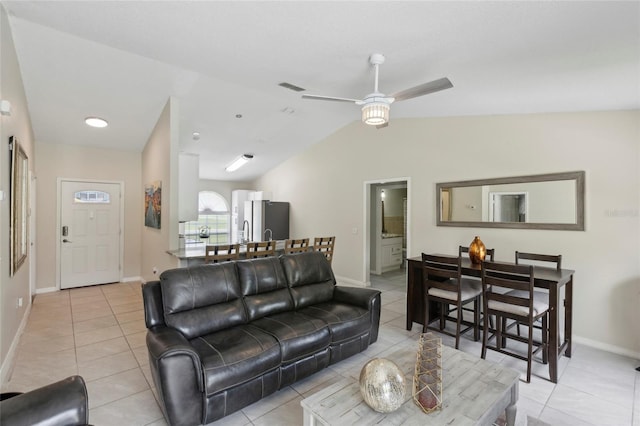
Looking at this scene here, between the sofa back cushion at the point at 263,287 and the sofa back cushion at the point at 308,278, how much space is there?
0.09 metres

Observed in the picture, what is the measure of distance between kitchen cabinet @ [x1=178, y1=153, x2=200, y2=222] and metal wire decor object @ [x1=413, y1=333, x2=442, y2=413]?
3.95 metres

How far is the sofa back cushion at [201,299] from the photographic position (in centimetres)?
241

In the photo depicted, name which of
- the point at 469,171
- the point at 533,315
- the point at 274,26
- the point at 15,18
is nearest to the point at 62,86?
the point at 15,18

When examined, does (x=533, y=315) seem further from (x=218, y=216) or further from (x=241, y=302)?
(x=218, y=216)

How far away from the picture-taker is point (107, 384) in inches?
102

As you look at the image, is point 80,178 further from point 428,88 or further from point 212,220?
point 428,88

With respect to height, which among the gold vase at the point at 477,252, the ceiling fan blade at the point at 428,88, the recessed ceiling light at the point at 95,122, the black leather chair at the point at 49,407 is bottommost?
the black leather chair at the point at 49,407

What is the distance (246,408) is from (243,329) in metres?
0.57

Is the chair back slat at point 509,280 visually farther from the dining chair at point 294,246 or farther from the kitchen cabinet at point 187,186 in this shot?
the kitchen cabinet at point 187,186

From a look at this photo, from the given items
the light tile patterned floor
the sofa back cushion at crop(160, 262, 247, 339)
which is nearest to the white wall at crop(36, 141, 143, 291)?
the light tile patterned floor

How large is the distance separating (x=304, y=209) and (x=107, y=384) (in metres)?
5.07

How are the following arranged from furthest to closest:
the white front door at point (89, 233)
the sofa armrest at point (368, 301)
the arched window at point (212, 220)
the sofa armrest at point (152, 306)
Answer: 1. the arched window at point (212, 220)
2. the white front door at point (89, 233)
3. the sofa armrest at point (368, 301)
4. the sofa armrest at point (152, 306)

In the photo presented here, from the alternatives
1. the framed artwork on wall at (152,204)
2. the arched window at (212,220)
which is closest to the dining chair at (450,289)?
the framed artwork on wall at (152,204)

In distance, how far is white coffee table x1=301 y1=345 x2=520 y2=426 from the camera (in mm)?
1563
